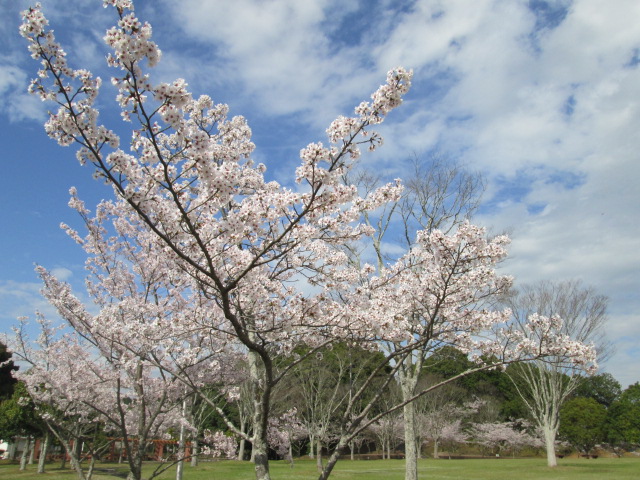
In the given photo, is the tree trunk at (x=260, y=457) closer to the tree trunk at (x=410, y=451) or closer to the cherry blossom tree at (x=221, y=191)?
the cherry blossom tree at (x=221, y=191)

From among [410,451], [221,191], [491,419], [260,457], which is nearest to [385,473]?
[410,451]

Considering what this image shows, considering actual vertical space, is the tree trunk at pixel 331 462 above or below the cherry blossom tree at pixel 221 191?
below

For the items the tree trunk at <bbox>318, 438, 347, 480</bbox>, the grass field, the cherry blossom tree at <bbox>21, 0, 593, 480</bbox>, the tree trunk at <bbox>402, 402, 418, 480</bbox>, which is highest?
the cherry blossom tree at <bbox>21, 0, 593, 480</bbox>

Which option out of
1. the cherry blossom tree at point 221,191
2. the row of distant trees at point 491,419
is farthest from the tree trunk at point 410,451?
the row of distant trees at point 491,419

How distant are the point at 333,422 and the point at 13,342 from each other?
27.3 meters

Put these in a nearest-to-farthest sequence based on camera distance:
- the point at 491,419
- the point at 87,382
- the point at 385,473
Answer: the point at 87,382 → the point at 385,473 → the point at 491,419

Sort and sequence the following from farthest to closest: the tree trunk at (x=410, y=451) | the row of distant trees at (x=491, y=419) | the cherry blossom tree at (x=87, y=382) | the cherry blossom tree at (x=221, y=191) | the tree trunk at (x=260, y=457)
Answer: the row of distant trees at (x=491, y=419)
the tree trunk at (x=410, y=451)
the cherry blossom tree at (x=87, y=382)
the tree trunk at (x=260, y=457)
the cherry blossom tree at (x=221, y=191)

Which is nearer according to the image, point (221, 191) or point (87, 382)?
point (221, 191)

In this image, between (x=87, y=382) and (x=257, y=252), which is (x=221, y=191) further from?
(x=87, y=382)

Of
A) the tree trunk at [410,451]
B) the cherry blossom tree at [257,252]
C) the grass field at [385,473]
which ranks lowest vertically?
the grass field at [385,473]

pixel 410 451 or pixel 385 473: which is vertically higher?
pixel 410 451

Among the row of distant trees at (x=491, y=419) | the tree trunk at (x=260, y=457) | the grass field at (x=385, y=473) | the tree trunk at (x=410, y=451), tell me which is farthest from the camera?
the row of distant trees at (x=491, y=419)

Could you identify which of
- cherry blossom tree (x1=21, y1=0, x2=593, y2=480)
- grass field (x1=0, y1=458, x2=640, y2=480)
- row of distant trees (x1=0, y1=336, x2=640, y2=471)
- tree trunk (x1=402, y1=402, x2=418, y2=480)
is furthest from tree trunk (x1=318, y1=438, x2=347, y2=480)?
row of distant trees (x1=0, y1=336, x2=640, y2=471)

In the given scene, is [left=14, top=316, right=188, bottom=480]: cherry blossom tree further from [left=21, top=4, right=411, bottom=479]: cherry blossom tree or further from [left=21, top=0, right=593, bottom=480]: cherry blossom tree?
[left=21, top=4, right=411, bottom=479]: cherry blossom tree
